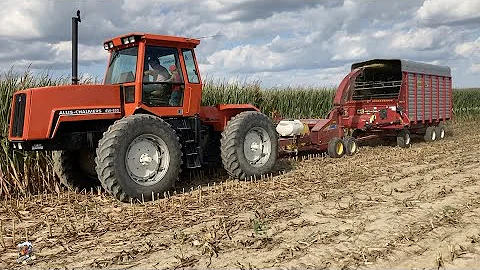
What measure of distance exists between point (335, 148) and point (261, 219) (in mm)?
5514

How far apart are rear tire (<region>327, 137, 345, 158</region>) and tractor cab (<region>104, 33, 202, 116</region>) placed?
3994 millimetres

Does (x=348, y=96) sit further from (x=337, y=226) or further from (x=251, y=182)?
(x=337, y=226)

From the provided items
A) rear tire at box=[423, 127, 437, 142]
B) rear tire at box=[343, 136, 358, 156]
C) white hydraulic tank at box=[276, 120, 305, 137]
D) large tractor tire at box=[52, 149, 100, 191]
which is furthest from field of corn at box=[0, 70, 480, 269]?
rear tire at box=[423, 127, 437, 142]

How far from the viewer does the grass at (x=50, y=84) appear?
7449 millimetres

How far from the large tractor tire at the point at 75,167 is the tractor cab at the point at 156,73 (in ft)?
3.44

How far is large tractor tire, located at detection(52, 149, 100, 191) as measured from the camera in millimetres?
7133

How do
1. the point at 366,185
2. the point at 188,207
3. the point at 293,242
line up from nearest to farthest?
the point at 293,242 < the point at 188,207 < the point at 366,185

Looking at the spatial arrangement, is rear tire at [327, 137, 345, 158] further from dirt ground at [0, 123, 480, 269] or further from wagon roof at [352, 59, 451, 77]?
wagon roof at [352, 59, 451, 77]

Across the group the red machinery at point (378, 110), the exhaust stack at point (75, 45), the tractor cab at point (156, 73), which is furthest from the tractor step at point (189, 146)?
the red machinery at point (378, 110)

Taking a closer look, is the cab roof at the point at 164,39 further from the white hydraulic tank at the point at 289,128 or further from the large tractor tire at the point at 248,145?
the white hydraulic tank at the point at 289,128

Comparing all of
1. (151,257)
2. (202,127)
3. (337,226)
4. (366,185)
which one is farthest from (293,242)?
(202,127)

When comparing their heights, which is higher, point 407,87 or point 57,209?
point 407,87

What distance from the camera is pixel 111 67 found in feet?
24.1

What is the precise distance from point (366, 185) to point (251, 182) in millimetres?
1749
